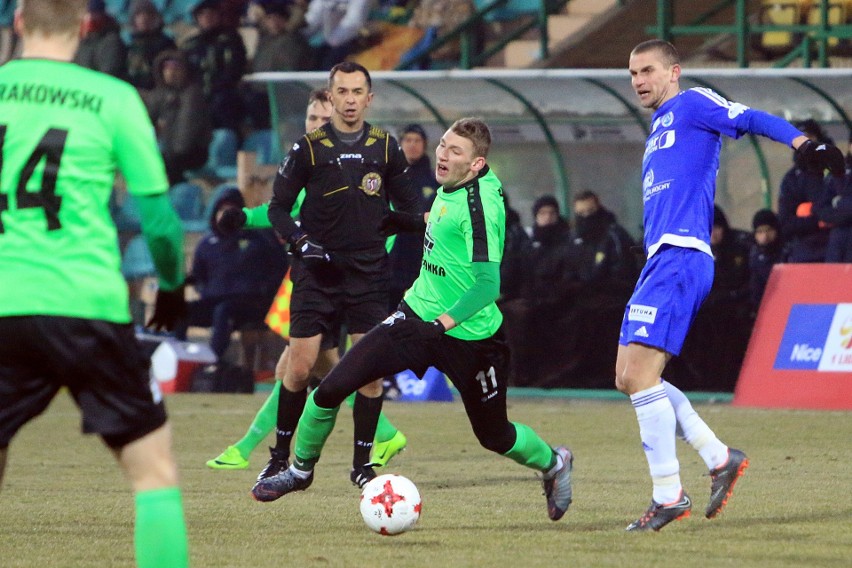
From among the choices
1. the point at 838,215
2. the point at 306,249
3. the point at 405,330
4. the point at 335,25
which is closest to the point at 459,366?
the point at 405,330

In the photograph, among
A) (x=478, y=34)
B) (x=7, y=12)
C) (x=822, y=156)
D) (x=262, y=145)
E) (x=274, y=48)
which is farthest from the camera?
(x=7, y=12)

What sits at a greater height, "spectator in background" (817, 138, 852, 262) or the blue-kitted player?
the blue-kitted player

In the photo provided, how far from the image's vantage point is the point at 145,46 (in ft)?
68.9

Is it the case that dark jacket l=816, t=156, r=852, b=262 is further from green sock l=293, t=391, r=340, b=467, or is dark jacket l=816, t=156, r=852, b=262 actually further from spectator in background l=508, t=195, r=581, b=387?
green sock l=293, t=391, r=340, b=467

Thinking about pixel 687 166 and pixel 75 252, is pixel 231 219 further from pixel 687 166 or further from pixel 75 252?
pixel 75 252

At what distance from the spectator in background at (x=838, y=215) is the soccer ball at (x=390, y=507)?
776 cm

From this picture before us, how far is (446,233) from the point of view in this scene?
7.56 metres

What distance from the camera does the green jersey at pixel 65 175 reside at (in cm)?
480

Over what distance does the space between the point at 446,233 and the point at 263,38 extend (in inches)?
495

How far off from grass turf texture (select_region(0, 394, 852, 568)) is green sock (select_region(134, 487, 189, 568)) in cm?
134

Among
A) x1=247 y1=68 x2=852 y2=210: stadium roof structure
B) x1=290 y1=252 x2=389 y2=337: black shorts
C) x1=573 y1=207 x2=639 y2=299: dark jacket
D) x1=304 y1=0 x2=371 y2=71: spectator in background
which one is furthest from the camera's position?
x1=304 y1=0 x2=371 y2=71: spectator in background

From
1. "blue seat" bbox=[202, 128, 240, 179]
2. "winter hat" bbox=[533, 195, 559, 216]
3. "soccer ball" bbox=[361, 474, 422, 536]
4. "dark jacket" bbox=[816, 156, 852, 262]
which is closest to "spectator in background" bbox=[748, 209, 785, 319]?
"dark jacket" bbox=[816, 156, 852, 262]

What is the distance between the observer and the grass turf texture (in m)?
6.37

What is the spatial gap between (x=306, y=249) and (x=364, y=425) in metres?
0.95
